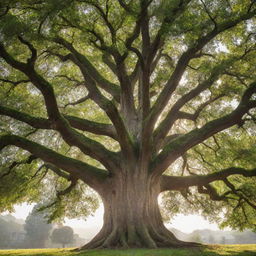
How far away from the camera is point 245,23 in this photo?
508 inches

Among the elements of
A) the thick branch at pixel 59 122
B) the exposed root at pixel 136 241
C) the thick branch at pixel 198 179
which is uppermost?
the thick branch at pixel 59 122

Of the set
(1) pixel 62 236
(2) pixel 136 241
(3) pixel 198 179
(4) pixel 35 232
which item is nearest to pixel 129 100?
(3) pixel 198 179

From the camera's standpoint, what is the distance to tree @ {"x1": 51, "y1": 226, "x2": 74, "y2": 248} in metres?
59.8

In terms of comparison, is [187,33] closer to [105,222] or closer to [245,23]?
[245,23]

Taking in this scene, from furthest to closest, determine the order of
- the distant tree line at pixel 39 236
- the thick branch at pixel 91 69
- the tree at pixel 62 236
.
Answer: the distant tree line at pixel 39 236 < the tree at pixel 62 236 < the thick branch at pixel 91 69

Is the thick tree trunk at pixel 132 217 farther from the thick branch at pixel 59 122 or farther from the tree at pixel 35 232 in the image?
the tree at pixel 35 232

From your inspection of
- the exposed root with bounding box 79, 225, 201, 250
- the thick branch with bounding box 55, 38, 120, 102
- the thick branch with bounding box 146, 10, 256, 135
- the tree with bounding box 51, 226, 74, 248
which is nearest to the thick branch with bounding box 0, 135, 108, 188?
the exposed root with bounding box 79, 225, 201, 250

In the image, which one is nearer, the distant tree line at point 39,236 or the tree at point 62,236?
the tree at point 62,236

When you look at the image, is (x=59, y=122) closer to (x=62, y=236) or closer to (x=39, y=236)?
(x=62, y=236)

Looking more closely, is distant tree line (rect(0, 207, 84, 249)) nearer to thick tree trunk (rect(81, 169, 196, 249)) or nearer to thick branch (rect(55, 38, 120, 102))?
thick branch (rect(55, 38, 120, 102))

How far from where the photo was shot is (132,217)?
451 inches

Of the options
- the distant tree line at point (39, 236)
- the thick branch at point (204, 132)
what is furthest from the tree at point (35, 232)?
the thick branch at point (204, 132)

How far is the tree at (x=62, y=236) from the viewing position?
59750 mm

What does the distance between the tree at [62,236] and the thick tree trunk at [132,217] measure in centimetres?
5280
